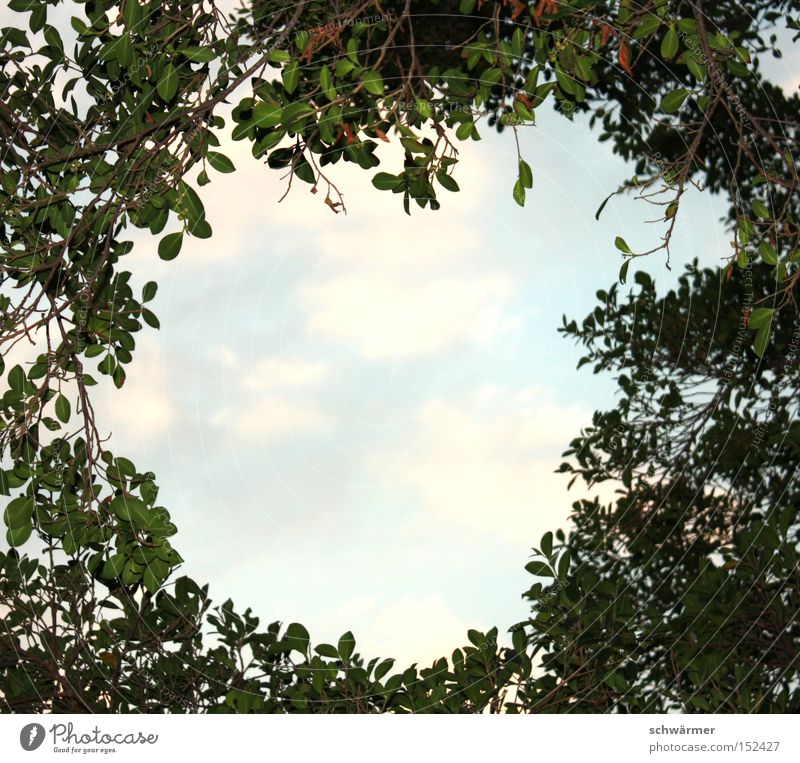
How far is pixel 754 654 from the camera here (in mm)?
3895

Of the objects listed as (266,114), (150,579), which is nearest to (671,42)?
(266,114)

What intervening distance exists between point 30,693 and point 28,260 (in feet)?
5.79

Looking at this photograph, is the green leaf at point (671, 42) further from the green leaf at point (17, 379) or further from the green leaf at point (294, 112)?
the green leaf at point (17, 379)

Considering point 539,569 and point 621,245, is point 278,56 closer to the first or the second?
point 621,245

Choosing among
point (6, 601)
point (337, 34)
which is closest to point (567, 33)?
point (337, 34)

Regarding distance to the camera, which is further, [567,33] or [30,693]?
[30,693]

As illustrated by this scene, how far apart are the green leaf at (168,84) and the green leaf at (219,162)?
28 centimetres

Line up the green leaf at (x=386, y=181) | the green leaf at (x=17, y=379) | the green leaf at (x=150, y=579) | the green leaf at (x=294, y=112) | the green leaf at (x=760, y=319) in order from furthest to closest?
the green leaf at (x=386, y=181)
the green leaf at (x=17, y=379)
the green leaf at (x=294, y=112)
the green leaf at (x=760, y=319)
the green leaf at (x=150, y=579)

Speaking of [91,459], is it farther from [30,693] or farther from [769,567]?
[769,567]

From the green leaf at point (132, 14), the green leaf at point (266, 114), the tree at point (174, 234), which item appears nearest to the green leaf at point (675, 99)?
the tree at point (174, 234)

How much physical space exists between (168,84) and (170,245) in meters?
0.66

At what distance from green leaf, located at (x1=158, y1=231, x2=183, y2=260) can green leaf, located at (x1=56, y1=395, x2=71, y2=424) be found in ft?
2.07

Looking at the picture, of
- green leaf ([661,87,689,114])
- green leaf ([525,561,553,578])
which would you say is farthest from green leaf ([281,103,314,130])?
green leaf ([525,561,553,578])

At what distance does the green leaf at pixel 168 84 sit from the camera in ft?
10.5
